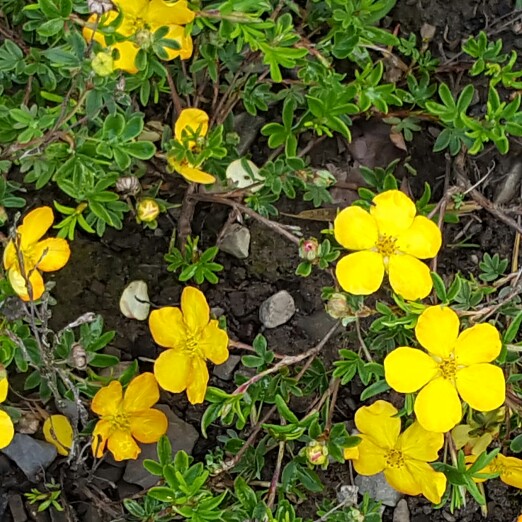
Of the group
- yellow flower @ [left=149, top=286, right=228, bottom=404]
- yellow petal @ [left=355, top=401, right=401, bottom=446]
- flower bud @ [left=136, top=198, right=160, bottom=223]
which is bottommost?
yellow petal @ [left=355, top=401, right=401, bottom=446]

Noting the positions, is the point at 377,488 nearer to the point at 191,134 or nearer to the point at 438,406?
the point at 438,406

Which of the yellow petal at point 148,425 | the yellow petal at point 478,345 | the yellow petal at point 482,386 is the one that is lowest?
the yellow petal at point 148,425

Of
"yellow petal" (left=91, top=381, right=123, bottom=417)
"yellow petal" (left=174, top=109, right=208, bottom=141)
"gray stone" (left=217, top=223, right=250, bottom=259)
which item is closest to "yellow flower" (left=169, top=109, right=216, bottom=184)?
"yellow petal" (left=174, top=109, right=208, bottom=141)

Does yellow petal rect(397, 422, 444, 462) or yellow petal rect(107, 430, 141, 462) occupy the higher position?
yellow petal rect(397, 422, 444, 462)

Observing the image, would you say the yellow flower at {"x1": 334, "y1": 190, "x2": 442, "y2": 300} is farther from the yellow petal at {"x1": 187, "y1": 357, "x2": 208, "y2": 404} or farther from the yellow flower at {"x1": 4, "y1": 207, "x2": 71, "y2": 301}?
the yellow flower at {"x1": 4, "y1": 207, "x2": 71, "y2": 301}

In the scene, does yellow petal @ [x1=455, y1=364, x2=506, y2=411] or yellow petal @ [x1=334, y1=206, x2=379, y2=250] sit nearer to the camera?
yellow petal @ [x1=455, y1=364, x2=506, y2=411]

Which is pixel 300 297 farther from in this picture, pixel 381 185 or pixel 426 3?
pixel 426 3

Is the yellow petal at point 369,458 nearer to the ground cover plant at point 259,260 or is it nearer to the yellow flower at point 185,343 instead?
the ground cover plant at point 259,260

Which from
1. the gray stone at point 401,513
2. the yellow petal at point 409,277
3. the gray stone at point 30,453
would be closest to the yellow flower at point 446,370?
the yellow petal at point 409,277
